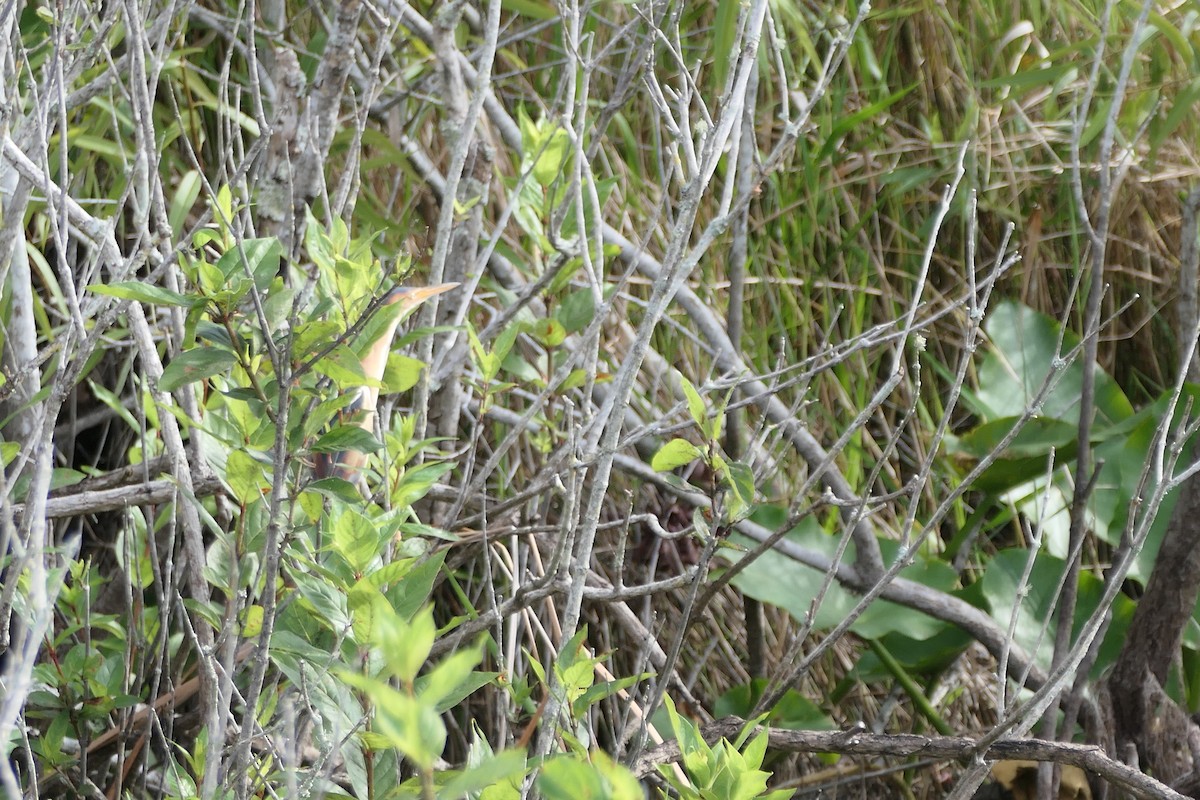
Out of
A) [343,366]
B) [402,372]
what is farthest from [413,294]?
[343,366]

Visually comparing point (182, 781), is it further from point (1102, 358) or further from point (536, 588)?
point (1102, 358)

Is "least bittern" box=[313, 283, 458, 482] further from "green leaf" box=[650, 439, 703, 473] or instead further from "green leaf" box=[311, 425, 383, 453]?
"green leaf" box=[650, 439, 703, 473]

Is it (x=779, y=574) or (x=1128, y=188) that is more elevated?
(x=1128, y=188)

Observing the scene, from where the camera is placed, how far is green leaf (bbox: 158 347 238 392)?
70 centimetres

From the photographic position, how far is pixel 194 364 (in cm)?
70

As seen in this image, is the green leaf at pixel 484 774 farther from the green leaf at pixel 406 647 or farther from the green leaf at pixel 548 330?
the green leaf at pixel 548 330

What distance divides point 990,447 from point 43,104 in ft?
3.99

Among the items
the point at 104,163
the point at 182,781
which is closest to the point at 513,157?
the point at 104,163

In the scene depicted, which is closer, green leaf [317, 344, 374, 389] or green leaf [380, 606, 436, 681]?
green leaf [380, 606, 436, 681]

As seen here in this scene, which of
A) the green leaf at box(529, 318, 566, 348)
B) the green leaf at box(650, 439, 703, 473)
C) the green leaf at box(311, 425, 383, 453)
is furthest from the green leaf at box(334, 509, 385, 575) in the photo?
the green leaf at box(529, 318, 566, 348)

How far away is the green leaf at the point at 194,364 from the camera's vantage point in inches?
27.4

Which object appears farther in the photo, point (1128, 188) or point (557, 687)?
point (1128, 188)

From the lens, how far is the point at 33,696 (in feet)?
3.25

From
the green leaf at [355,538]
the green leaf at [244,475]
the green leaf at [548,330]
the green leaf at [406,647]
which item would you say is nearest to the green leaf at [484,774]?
the green leaf at [406,647]
